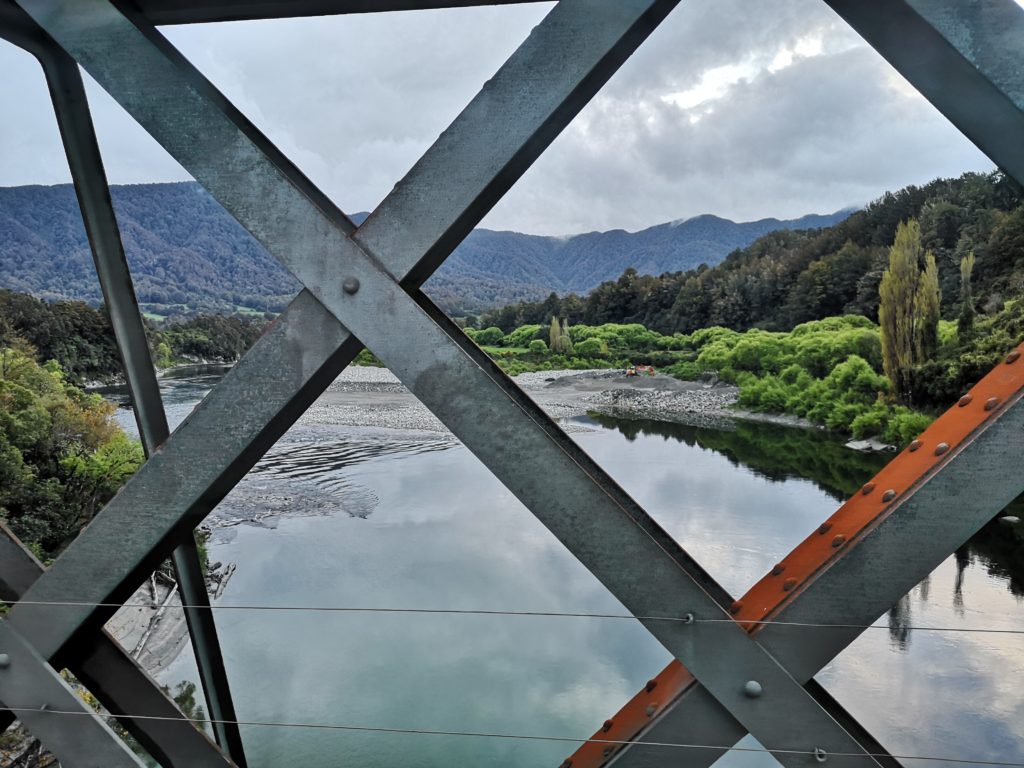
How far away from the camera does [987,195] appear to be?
23625mm

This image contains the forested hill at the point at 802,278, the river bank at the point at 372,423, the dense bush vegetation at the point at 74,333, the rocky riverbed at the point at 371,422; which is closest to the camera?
the dense bush vegetation at the point at 74,333

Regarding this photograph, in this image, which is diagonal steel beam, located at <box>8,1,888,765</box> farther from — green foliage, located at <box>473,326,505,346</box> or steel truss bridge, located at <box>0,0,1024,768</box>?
green foliage, located at <box>473,326,505,346</box>

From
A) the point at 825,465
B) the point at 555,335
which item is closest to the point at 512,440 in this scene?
the point at 825,465

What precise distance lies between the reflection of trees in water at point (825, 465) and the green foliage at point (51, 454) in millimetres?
13837

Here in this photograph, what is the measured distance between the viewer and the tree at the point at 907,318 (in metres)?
19.4

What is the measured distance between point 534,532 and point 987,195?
1843cm

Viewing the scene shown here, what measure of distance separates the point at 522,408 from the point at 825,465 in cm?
1985

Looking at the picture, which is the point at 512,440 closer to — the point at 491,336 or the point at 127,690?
the point at 127,690

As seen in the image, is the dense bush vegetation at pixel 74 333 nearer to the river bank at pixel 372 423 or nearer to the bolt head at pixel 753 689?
the river bank at pixel 372 423

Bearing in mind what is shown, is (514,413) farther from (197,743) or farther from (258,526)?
(258,526)

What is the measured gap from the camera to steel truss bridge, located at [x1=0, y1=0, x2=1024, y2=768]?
0.77 m

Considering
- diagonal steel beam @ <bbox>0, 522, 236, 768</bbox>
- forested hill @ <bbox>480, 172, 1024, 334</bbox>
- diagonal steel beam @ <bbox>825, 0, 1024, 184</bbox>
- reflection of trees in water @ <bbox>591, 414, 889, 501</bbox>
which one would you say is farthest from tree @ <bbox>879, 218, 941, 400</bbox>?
diagonal steel beam @ <bbox>0, 522, 236, 768</bbox>

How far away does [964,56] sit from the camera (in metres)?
0.72

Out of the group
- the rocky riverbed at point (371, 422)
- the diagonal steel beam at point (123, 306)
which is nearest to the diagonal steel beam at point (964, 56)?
the diagonal steel beam at point (123, 306)
